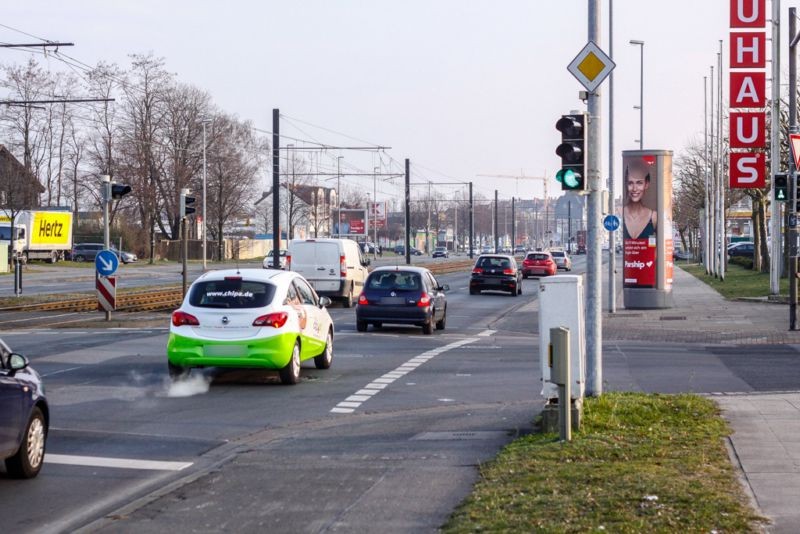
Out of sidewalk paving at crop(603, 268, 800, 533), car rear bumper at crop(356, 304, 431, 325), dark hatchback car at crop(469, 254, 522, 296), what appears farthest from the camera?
dark hatchback car at crop(469, 254, 522, 296)

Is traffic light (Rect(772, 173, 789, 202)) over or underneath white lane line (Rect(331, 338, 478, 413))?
over

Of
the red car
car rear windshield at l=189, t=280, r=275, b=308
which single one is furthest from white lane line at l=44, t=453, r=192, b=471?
the red car

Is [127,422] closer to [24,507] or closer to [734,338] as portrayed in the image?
[24,507]

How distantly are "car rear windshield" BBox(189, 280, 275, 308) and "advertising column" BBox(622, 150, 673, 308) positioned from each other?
2014cm

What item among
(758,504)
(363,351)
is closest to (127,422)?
(758,504)

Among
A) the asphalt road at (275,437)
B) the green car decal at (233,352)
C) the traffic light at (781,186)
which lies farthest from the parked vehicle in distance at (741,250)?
the green car decal at (233,352)

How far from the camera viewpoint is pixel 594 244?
12766mm

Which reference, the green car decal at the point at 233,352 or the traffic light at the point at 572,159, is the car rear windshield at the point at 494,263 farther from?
the traffic light at the point at 572,159

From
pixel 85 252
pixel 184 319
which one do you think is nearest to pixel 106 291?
pixel 184 319

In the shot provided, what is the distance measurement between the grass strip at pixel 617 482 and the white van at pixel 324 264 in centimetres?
2349

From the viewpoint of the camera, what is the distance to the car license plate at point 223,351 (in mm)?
15359

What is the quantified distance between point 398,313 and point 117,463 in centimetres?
1500

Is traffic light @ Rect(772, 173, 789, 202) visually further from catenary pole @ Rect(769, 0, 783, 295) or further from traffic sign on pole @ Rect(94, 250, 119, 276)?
traffic sign on pole @ Rect(94, 250, 119, 276)

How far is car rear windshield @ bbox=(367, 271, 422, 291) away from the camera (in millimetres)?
25062
